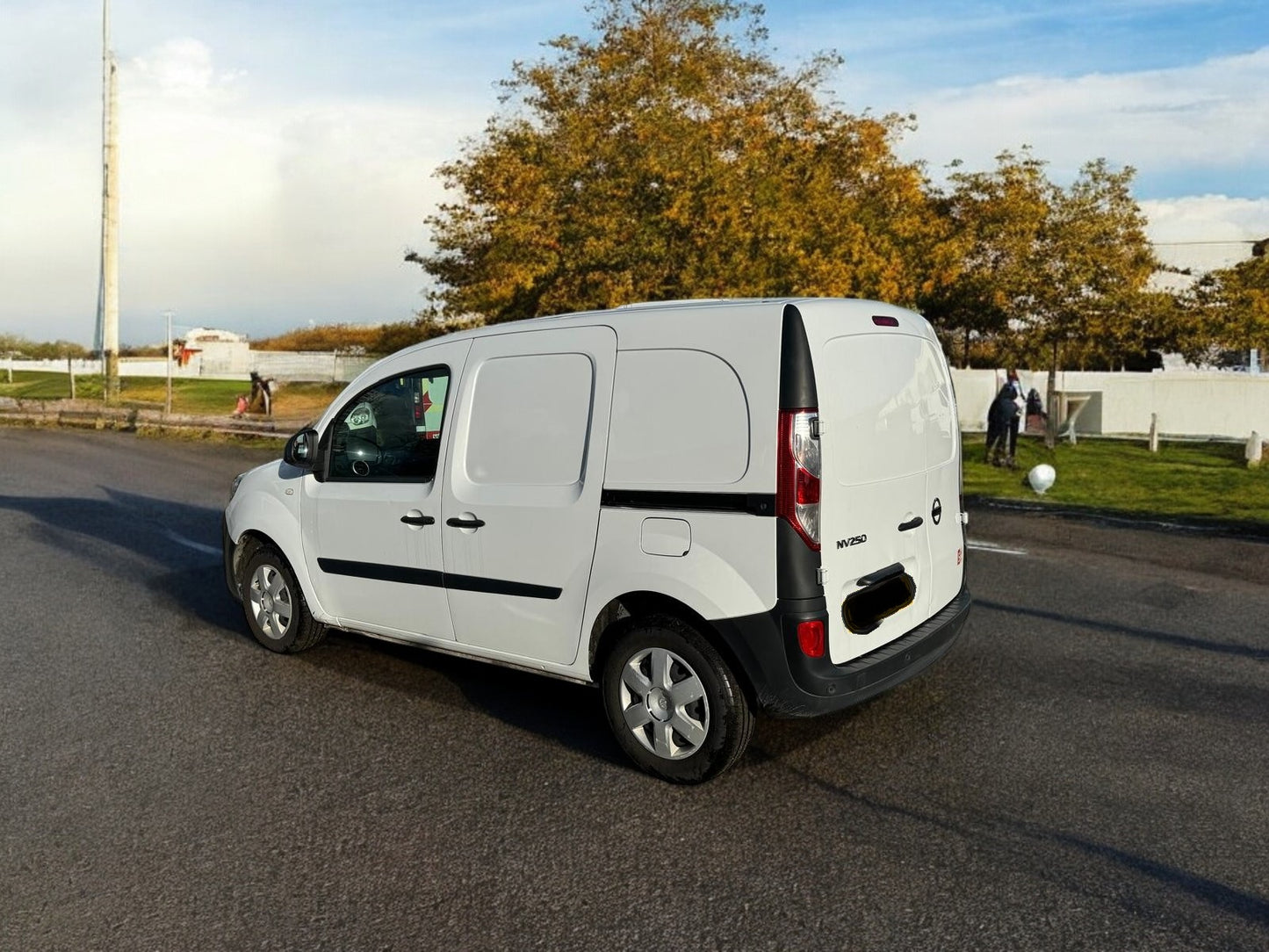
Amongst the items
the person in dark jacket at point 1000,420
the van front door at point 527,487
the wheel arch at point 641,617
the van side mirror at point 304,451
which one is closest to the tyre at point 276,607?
the van side mirror at point 304,451

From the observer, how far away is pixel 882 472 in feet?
15.1

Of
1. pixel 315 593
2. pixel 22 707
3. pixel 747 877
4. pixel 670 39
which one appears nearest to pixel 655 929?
pixel 747 877

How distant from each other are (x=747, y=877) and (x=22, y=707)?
400 cm

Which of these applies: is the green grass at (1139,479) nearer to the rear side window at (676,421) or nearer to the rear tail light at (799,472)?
the rear tail light at (799,472)

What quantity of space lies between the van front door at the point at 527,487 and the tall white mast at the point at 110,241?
31.5 m

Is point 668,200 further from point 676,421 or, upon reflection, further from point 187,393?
point 187,393

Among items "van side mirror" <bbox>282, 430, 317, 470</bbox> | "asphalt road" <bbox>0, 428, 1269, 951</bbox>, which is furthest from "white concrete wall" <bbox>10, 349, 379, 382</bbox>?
"asphalt road" <bbox>0, 428, 1269, 951</bbox>

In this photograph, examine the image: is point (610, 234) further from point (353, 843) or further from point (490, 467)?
point (353, 843)

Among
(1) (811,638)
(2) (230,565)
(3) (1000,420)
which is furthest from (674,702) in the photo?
(3) (1000,420)

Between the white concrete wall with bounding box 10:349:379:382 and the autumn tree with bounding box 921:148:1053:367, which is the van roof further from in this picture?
the white concrete wall with bounding box 10:349:379:382

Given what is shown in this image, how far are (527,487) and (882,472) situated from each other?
1575mm

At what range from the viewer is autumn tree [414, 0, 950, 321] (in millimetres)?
23770

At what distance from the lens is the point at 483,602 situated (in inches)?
204

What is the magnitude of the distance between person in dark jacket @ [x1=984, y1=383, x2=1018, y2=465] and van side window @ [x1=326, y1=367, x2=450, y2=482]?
53.2 feet
